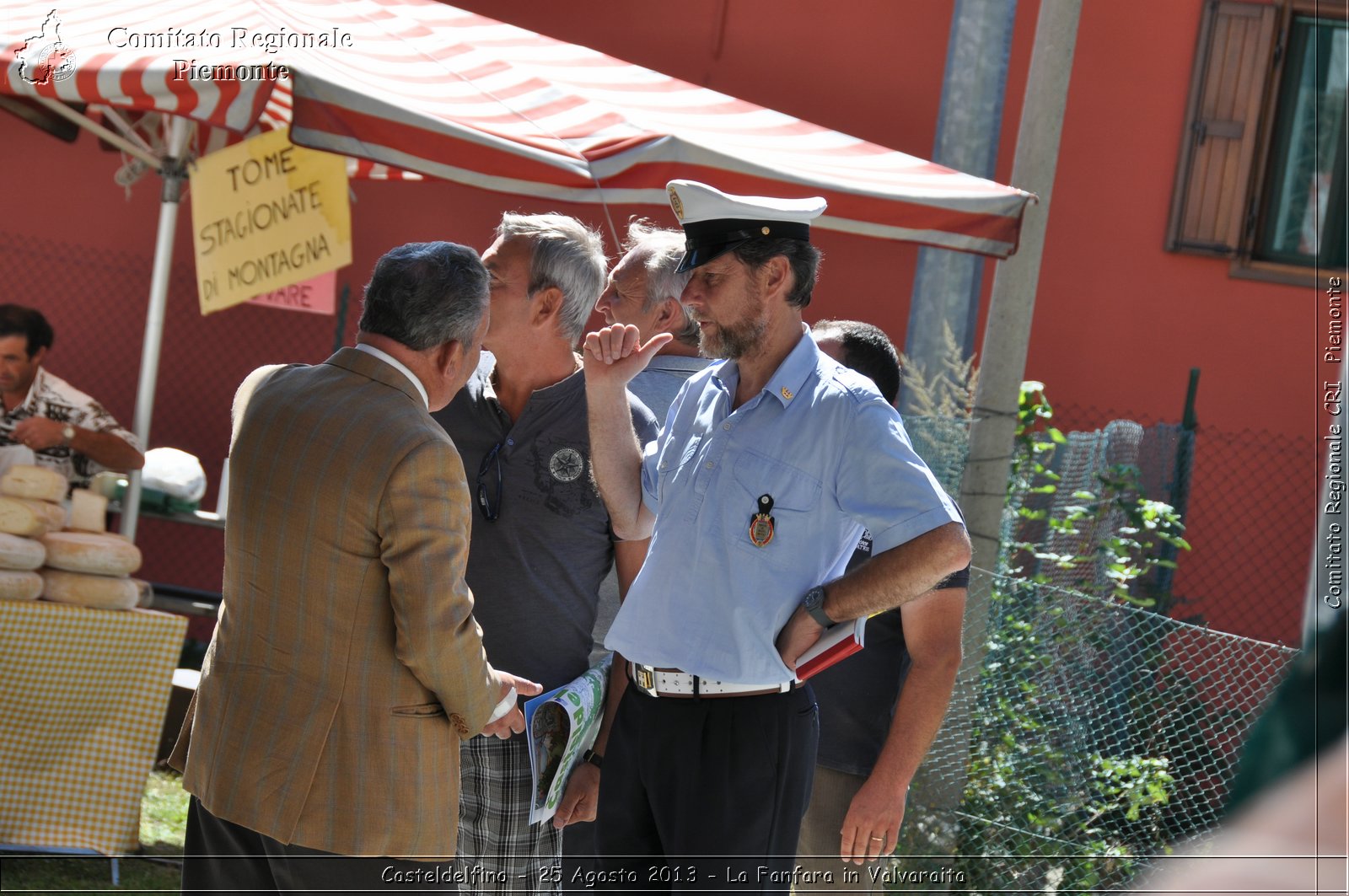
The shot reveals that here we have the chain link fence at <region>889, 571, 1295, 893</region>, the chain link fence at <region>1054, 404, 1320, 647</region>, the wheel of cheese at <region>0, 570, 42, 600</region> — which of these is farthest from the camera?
the chain link fence at <region>1054, 404, 1320, 647</region>

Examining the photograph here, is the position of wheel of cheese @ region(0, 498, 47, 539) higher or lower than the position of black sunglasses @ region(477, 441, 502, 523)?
lower

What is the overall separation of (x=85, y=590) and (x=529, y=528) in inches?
82.7

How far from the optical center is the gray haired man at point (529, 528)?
2.80 meters

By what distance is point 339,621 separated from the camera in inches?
84.4

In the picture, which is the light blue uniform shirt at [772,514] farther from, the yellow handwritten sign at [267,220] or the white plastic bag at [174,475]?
the white plastic bag at [174,475]

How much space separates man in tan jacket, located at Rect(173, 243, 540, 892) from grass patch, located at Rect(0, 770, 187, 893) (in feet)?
6.82

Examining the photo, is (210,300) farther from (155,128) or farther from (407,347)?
(407,347)

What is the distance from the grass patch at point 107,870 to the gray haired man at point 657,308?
215 centimetres

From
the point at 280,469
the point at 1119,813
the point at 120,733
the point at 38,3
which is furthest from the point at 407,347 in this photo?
the point at 1119,813

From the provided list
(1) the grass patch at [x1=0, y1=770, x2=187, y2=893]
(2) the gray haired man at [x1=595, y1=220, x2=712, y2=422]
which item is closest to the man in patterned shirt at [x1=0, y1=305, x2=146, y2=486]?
(1) the grass patch at [x1=0, y1=770, x2=187, y2=893]

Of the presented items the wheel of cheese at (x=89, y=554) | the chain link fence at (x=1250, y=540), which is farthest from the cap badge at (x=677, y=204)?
the chain link fence at (x=1250, y=540)

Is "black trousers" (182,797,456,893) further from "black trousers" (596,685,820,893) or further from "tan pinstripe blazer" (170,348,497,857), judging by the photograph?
"black trousers" (596,685,820,893)

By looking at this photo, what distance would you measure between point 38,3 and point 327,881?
3.60 meters

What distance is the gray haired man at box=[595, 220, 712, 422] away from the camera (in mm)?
3270
